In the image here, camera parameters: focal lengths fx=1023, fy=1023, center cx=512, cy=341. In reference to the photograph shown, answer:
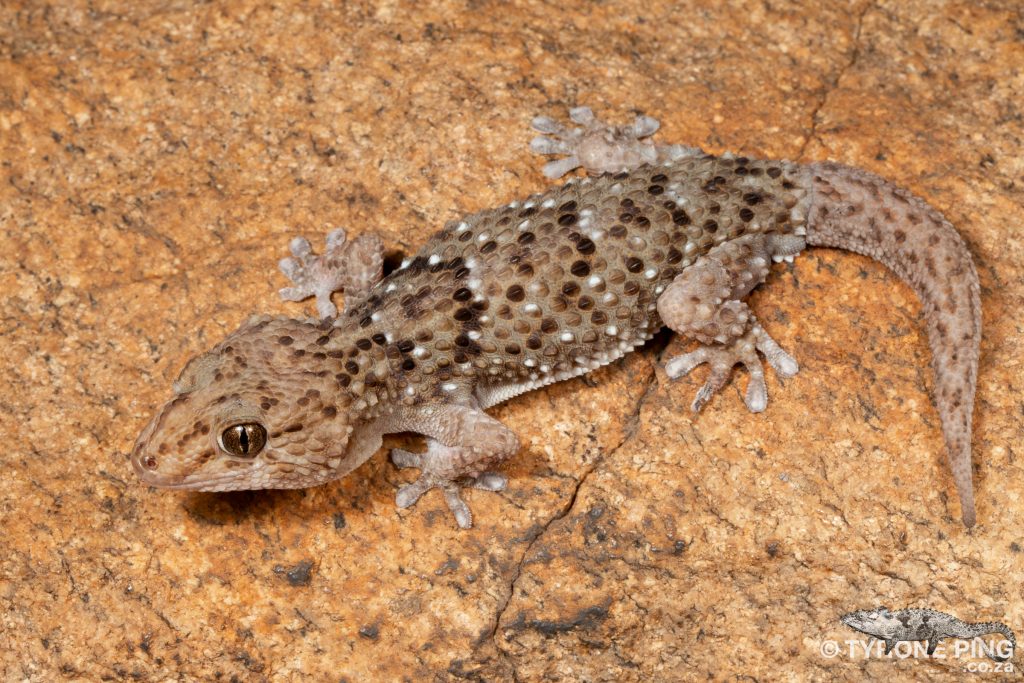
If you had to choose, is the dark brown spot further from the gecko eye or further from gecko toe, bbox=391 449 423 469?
the gecko eye

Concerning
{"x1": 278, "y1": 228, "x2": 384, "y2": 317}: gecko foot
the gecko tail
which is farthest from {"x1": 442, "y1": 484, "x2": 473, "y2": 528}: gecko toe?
the gecko tail

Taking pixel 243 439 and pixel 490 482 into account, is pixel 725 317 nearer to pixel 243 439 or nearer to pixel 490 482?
pixel 490 482

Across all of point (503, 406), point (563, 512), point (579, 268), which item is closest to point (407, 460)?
point (503, 406)

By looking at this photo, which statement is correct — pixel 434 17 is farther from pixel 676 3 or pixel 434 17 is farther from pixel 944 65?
pixel 944 65

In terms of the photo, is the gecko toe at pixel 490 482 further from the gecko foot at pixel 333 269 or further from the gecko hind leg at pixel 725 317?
the gecko foot at pixel 333 269

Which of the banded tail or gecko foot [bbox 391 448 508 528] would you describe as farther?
gecko foot [bbox 391 448 508 528]

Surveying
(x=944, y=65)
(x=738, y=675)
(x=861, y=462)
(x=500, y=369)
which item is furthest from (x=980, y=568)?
(x=944, y=65)
